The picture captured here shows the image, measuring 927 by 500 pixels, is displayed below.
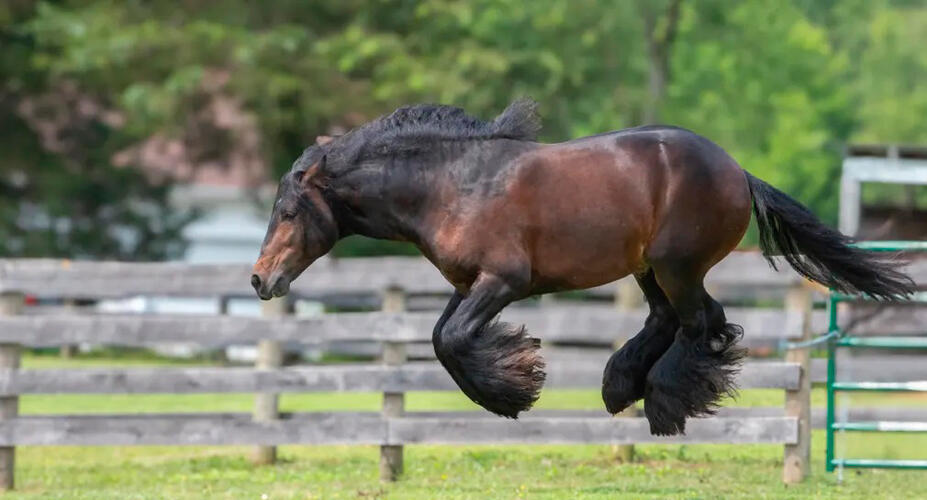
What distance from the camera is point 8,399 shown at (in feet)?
33.9

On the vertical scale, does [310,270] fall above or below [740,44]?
below

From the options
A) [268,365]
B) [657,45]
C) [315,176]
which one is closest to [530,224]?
[315,176]

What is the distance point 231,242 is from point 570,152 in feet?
98.9

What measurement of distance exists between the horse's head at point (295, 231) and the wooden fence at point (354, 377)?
257 cm

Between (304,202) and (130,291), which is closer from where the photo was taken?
(304,202)

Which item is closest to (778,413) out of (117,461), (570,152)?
(570,152)

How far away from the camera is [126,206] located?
25.8 metres

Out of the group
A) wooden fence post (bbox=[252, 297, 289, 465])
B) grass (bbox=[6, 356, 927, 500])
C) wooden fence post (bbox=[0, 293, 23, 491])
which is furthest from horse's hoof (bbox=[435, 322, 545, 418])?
wooden fence post (bbox=[0, 293, 23, 491])

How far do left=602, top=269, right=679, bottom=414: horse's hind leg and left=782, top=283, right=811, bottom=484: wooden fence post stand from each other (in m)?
2.13

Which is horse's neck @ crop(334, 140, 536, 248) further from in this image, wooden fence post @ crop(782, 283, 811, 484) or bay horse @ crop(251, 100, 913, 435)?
wooden fence post @ crop(782, 283, 811, 484)

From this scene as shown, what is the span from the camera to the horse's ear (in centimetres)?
767

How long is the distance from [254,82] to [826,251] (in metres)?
16.3

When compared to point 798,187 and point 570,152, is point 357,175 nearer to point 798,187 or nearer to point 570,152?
point 570,152

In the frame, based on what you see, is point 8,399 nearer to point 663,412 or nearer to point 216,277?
point 216,277
